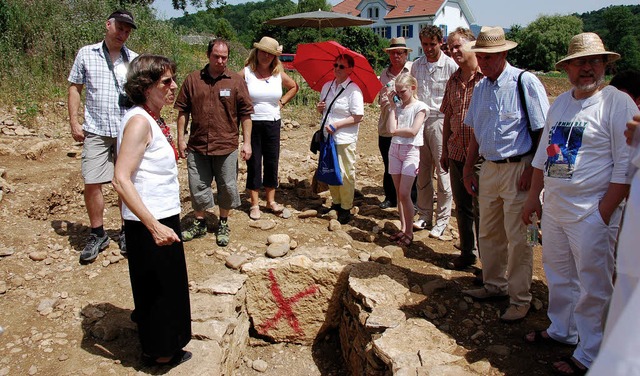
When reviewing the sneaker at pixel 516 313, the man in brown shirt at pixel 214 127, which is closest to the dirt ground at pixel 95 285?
the sneaker at pixel 516 313

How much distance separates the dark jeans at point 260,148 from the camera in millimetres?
5218

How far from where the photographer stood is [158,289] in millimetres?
2898

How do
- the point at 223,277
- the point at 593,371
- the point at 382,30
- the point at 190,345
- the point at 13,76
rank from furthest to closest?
the point at 382,30 → the point at 13,76 → the point at 223,277 → the point at 190,345 → the point at 593,371

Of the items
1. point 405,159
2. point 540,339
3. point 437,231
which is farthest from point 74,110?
point 540,339

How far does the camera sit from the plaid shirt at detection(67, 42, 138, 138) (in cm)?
418

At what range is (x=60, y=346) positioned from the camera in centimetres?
337

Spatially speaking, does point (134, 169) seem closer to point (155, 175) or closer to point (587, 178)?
point (155, 175)

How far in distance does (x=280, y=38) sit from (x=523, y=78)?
117ft

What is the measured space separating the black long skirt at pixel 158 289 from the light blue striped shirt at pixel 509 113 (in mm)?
2098

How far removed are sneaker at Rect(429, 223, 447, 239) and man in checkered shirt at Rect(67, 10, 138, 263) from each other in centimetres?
301

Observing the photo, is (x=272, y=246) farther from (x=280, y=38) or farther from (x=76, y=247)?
(x=280, y=38)

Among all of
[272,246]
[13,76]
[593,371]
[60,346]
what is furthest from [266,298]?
[13,76]

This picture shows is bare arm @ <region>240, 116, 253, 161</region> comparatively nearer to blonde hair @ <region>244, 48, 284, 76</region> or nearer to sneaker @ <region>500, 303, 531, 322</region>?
blonde hair @ <region>244, 48, 284, 76</region>

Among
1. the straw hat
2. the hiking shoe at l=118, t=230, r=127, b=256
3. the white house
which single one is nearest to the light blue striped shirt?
the straw hat
